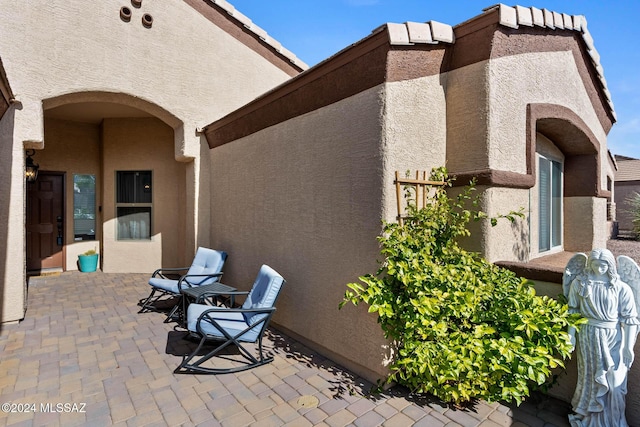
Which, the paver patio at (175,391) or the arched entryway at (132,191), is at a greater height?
the arched entryway at (132,191)

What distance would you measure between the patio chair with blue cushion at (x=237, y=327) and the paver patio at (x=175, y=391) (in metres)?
0.15

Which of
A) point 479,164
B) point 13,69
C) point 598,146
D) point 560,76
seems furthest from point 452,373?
point 13,69

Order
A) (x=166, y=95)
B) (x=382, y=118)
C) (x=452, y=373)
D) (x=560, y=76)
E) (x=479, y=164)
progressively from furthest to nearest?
(x=166, y=95)
(x=560, y=76)
(x=479, y=164)
(x=382, y=118)
(x=452, y=373)

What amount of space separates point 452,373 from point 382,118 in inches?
97.9

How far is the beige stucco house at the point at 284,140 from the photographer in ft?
12.0

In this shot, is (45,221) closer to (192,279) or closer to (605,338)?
(192,279)

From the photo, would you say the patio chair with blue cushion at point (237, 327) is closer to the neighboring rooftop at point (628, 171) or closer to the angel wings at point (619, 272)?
the angel wings at point (619, 272)

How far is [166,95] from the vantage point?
21.9 ft

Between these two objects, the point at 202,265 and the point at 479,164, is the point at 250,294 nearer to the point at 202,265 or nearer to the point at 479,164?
the point at 202,265

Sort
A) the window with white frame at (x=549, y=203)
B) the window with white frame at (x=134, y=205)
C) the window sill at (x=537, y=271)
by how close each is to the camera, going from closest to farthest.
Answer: the window sill at (x=537, y=271) < the window with white frame at (x=549, y=203) < the window with white frame at (x=134, y=205)

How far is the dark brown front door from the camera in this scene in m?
8.60

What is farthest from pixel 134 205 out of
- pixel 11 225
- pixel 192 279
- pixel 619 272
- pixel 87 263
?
pixel 619 272

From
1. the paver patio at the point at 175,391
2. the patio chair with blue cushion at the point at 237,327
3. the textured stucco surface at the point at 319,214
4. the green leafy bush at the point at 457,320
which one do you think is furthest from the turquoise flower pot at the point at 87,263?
the green leafy bush at the point at 457,320

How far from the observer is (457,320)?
10.8ft
